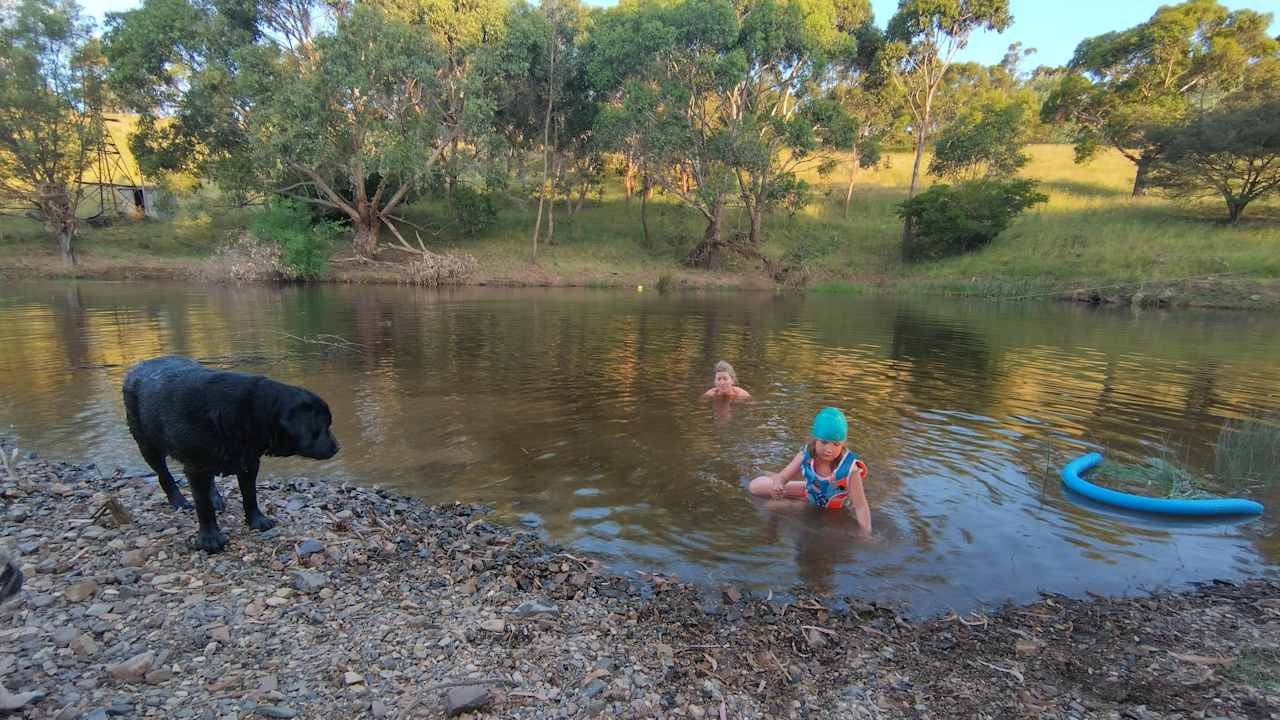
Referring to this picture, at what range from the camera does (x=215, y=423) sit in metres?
4.63

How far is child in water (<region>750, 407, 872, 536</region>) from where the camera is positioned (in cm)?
615

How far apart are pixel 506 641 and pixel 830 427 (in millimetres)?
3733

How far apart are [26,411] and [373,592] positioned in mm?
8682

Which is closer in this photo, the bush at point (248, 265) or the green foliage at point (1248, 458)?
the green foliage at point (1248, 458)

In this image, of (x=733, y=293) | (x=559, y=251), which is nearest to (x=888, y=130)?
(x=733, y=293)

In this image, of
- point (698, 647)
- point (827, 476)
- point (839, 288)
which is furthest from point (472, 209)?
point (698, 647)

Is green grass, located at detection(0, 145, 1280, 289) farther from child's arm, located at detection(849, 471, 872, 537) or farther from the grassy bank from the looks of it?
child's arm, located at detection(849, 471, 872, 537)

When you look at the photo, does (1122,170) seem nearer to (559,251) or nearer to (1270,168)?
(1270,168)

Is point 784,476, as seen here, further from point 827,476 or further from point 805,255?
point 805,255

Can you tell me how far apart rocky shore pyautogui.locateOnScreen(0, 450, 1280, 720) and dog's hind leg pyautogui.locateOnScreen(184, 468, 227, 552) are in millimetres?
112

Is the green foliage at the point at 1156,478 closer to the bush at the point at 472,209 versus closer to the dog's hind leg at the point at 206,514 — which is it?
the dog's hind leg at the point at 206,514

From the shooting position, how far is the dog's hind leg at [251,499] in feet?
16.3

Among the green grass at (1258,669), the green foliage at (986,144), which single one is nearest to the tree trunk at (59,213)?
the green grass at (1258,669)

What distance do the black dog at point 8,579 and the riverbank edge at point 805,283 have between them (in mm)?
34942
